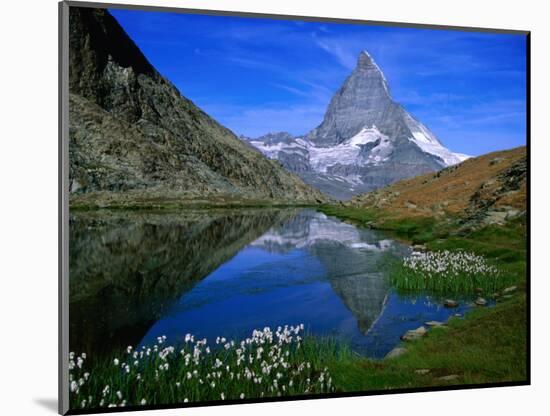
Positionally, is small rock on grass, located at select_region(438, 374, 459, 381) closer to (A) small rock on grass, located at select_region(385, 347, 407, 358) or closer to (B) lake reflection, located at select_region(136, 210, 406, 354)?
(A) small rock on grass, located at select_region(385, 347, 407, 358)

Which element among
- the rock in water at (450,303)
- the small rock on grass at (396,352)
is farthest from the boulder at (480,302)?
the small rock on grass at (396,352)

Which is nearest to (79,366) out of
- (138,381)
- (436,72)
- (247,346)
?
(138,381)

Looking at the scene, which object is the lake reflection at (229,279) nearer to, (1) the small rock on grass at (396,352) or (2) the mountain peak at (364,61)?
(1) the small rock on grass at (396,352)

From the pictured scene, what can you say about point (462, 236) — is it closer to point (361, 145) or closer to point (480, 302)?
point (480, 302)

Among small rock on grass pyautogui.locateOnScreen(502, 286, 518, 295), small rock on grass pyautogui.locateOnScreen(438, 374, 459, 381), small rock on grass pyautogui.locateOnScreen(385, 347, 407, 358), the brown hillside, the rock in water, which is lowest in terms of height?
small rock on grass pyautogui.locateOnScreen(438, 374, 459, 381)

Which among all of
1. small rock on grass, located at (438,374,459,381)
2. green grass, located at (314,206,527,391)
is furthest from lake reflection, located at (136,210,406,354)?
small rock on grass, located at (438,374,459,381)

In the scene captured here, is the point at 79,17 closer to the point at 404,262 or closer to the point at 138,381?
the point at 138,381
